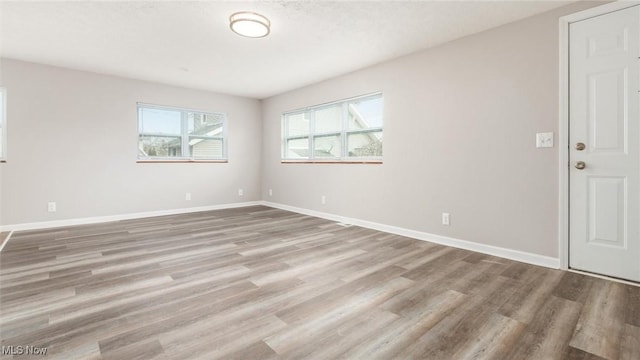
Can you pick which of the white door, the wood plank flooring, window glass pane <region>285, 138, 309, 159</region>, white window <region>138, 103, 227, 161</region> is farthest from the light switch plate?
white window <region>138, 103, 227, 161</region>

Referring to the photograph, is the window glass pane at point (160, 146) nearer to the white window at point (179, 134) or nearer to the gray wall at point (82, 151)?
the white window at point (179, 134)

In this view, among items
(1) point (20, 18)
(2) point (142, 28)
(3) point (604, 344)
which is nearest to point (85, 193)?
(1) point (20, 18)

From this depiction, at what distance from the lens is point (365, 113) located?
4426mm

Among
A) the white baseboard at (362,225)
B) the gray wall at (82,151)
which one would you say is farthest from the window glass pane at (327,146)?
the gray wall at (82,151)

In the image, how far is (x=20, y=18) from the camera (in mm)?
2814

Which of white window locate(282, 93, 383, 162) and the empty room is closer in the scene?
the empty room

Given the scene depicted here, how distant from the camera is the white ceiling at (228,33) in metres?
2.61

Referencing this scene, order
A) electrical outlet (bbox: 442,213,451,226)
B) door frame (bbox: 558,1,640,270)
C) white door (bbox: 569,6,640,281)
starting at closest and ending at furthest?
white door (bbox: 569,6,640,281)
door frame (bbox: 558,1,640,270)
electrical outlet (bbox: 442,213,451,226)

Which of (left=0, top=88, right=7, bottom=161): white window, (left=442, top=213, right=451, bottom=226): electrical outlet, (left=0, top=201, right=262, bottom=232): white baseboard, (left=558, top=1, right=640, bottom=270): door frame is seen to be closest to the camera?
(left=558, top=1, right=640, bottom=270): door frame

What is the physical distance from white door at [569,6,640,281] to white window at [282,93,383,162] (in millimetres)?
2156

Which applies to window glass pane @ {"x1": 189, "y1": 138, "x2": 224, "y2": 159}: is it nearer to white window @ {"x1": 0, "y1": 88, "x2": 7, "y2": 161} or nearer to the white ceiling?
the white ceiling

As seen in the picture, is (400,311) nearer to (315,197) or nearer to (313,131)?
(315,197)

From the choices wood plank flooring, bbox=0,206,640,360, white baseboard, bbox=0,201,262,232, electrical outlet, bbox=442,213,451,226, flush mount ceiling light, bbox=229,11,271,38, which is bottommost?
wood plank flooring, bbox=0,206,640,360

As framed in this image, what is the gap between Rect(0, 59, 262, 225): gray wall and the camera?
4.04 metres
